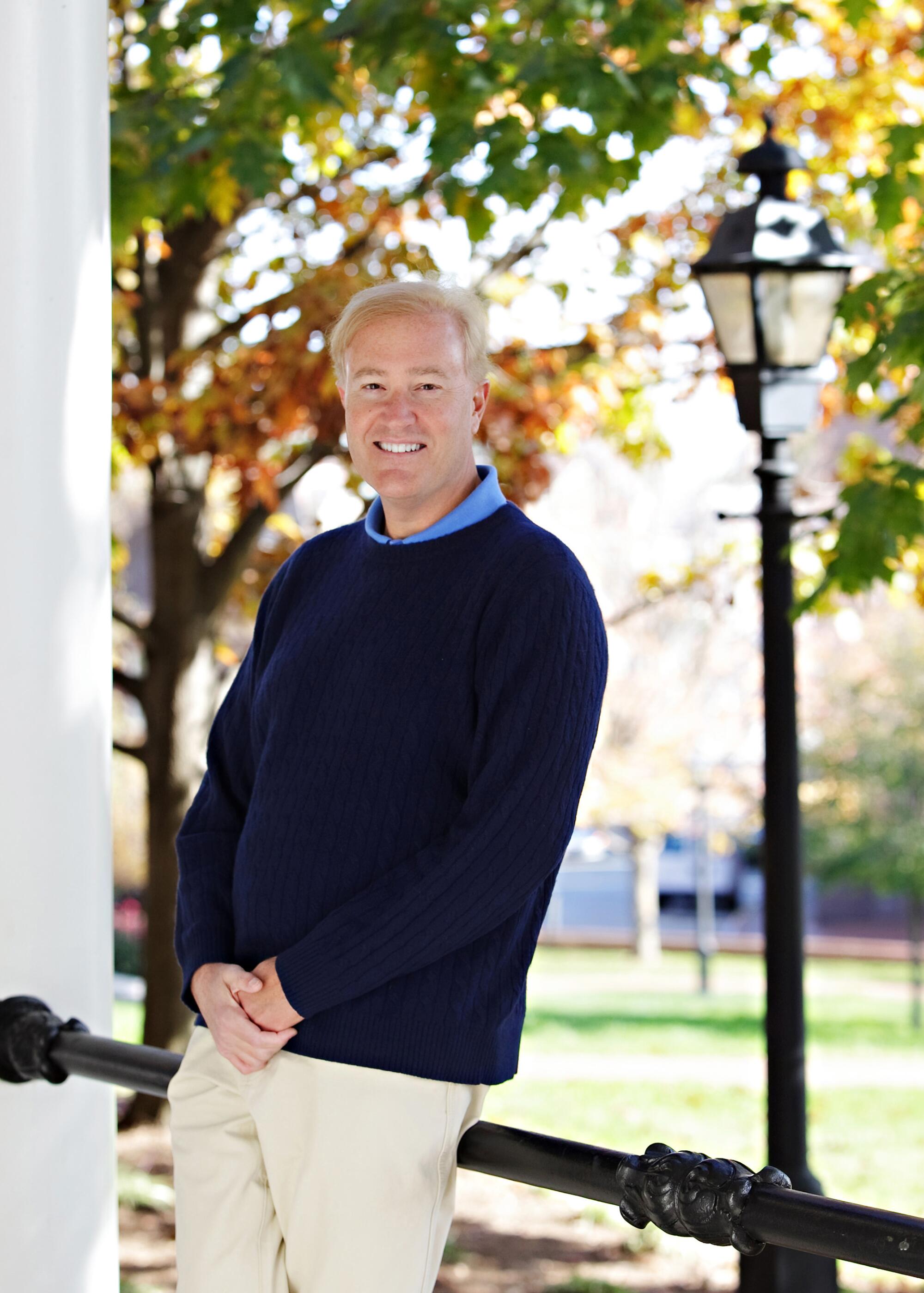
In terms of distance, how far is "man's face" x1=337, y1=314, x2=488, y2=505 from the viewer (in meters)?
1.95

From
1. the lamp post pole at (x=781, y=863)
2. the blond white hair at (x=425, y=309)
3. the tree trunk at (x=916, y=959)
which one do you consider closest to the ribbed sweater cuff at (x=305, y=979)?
the blond white hair at (x=425, y=309)

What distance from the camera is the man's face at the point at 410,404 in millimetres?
1945

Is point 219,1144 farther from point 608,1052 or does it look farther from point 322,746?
point 608,1052

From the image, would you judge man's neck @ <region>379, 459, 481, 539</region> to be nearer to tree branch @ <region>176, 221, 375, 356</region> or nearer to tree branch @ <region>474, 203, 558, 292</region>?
tree branch @ <region>176, 221, 375, 356</region>

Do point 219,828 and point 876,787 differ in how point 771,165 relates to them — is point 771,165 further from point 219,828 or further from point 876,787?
point 876,787

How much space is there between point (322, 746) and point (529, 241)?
243 inches

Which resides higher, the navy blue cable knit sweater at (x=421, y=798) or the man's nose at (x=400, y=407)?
the man's nose at (x=400, y=407)

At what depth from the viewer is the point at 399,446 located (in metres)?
1.95

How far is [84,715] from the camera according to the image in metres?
2.38

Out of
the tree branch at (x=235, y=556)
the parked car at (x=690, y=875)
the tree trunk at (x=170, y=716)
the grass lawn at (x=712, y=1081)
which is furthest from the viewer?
the parked car at (x=690, y=875)

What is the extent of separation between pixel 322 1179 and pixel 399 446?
0.96 metres

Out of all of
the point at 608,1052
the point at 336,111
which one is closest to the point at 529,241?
the point at 336,111

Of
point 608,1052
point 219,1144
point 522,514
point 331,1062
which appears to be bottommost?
point 608,1052

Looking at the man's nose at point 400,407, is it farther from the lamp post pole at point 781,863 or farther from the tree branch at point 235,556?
the tree branch at point 235,556
